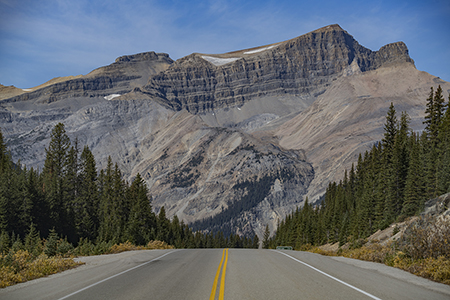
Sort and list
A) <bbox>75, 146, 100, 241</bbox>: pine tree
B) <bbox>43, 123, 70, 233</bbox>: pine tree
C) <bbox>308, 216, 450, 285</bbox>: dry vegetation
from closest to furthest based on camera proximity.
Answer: <bbox>308, 216, 450, 285</bbox>: dry vegetation, <bbox>43, 123, 70, 233</bbox>: pine tree, <bbox>75, 146, 100, 241</bbox>: pine tree

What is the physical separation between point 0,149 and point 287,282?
246ft

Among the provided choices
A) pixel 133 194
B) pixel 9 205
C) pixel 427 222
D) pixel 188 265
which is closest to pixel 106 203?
pixel 133 194

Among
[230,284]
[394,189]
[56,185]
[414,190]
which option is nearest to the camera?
[230,284]

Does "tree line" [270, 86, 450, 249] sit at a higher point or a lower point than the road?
higher

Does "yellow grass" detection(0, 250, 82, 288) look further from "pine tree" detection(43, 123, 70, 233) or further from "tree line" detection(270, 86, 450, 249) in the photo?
"pine tree" detection(43, 123, 70, 233)

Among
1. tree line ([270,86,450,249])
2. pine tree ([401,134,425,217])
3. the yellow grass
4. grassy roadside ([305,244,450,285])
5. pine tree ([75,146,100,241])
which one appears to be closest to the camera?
grassy roadside ([305,244,450,285])

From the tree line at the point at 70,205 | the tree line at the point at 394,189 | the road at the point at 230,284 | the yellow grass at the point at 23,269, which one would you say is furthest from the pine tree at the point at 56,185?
the road at the point at 230,284

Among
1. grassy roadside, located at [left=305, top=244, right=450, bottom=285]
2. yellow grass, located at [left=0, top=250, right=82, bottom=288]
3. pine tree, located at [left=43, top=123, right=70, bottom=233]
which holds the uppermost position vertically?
pine tree, located at [left=43, top=123, right=70, bottom=233]

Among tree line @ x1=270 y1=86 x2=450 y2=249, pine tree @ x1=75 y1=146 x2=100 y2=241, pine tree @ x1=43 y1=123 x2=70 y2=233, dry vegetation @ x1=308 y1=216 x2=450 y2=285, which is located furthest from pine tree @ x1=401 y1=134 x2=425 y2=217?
pine tree @ x1=43 y1=123 x2=70 y2=233

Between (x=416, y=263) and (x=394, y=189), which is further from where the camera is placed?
(x=394, y=189)

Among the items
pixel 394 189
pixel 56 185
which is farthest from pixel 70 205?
pixel 394 189

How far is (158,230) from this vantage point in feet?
229

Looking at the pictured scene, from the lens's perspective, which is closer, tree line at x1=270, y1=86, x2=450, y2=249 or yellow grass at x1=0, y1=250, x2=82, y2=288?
yellow grass at x1=0, y1=250, x2=82, y2=288

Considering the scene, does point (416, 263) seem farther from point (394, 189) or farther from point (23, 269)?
point (394, 189)
